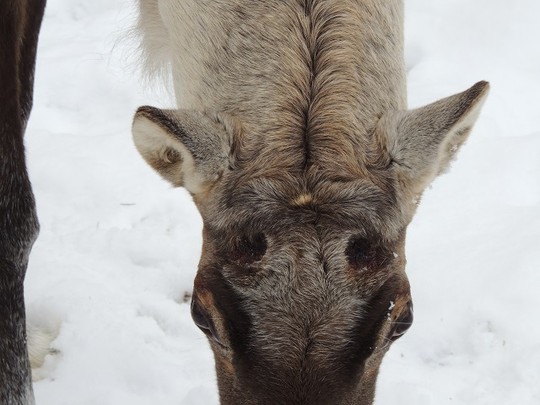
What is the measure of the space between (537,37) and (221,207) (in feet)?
18.8

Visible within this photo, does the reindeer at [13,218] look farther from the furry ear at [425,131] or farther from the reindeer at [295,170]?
the furry ear at [425,131]

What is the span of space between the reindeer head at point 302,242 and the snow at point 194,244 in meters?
1.82

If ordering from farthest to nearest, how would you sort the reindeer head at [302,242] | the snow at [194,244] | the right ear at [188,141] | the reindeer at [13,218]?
1. the snow at [194,244]
2. the reindeer at [13,218]
3. the right ear at [188,141]
4. the reindeer head at [302,242]

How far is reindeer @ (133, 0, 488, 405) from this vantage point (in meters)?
3.33

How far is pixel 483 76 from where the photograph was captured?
316 inches

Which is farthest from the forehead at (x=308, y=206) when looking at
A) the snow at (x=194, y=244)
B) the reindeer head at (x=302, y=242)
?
the snow at (x=194, y=244)

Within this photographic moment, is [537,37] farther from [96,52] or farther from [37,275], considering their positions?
[37,275]

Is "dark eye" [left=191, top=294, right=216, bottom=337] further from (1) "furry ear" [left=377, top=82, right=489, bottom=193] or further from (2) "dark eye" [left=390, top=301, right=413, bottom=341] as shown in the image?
(1) "furry ear" [left=377, top=82, right=489, bottom=193]

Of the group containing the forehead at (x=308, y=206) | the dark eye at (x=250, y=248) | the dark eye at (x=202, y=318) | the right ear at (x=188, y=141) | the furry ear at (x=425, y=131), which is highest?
the furry ear at (x=425, y=131)

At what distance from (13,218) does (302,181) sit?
180 centimetres

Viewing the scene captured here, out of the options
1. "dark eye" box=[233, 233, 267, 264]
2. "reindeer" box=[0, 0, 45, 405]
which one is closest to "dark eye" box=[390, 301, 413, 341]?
"dark eye" box=[233, 233, 267, 264]

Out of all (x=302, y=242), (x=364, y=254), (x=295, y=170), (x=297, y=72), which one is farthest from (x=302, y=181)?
(x=297, y=72)

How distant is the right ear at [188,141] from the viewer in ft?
11.6

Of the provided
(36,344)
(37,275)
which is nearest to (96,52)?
(37,275)
